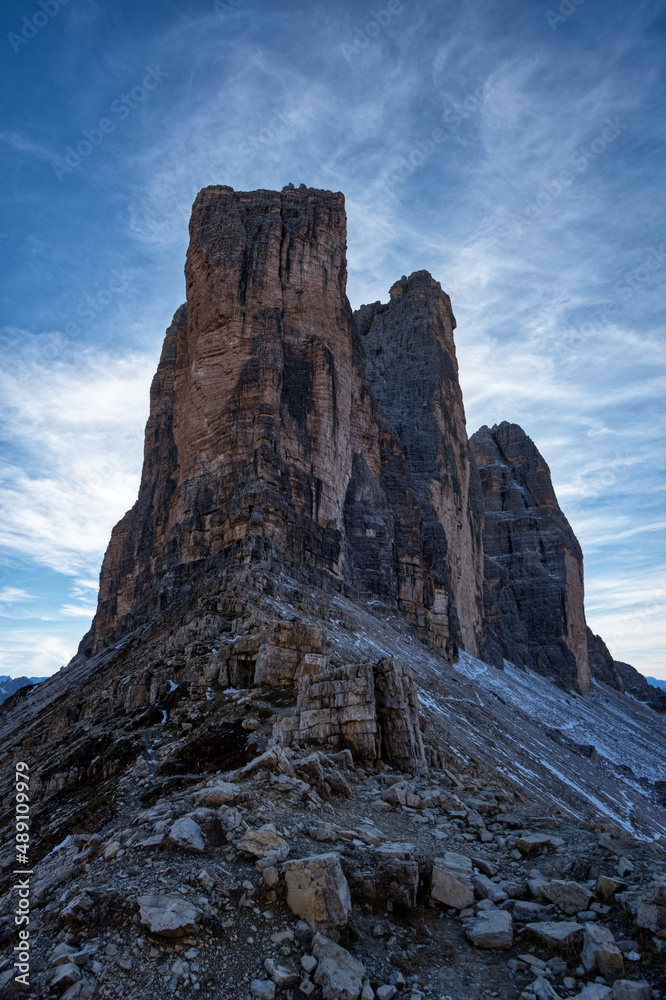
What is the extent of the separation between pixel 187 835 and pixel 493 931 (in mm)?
4185

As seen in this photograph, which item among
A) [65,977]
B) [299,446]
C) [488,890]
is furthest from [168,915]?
[299,446]

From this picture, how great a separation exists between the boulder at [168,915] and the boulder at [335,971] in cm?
145

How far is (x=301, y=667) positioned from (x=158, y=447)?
56.5 meters

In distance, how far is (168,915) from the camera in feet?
21.0

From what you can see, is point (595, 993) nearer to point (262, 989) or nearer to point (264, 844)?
point (262, 989)

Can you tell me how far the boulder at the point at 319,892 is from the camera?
674 cm

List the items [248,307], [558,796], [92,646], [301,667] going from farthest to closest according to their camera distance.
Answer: [92,646] < [248,307] < [558,796] < [301,667]

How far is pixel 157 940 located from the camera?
6.23 meters

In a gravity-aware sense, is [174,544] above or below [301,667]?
above

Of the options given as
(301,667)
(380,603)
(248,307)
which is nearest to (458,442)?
(380,603)

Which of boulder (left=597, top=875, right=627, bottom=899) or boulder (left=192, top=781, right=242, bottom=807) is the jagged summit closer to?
boulder (left=192, top=781, right=242, bottom=807)

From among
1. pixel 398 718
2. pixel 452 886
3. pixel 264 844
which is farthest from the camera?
pixel 398 718

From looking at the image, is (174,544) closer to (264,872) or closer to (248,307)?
(248,307)

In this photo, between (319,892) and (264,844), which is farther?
(264,844)
